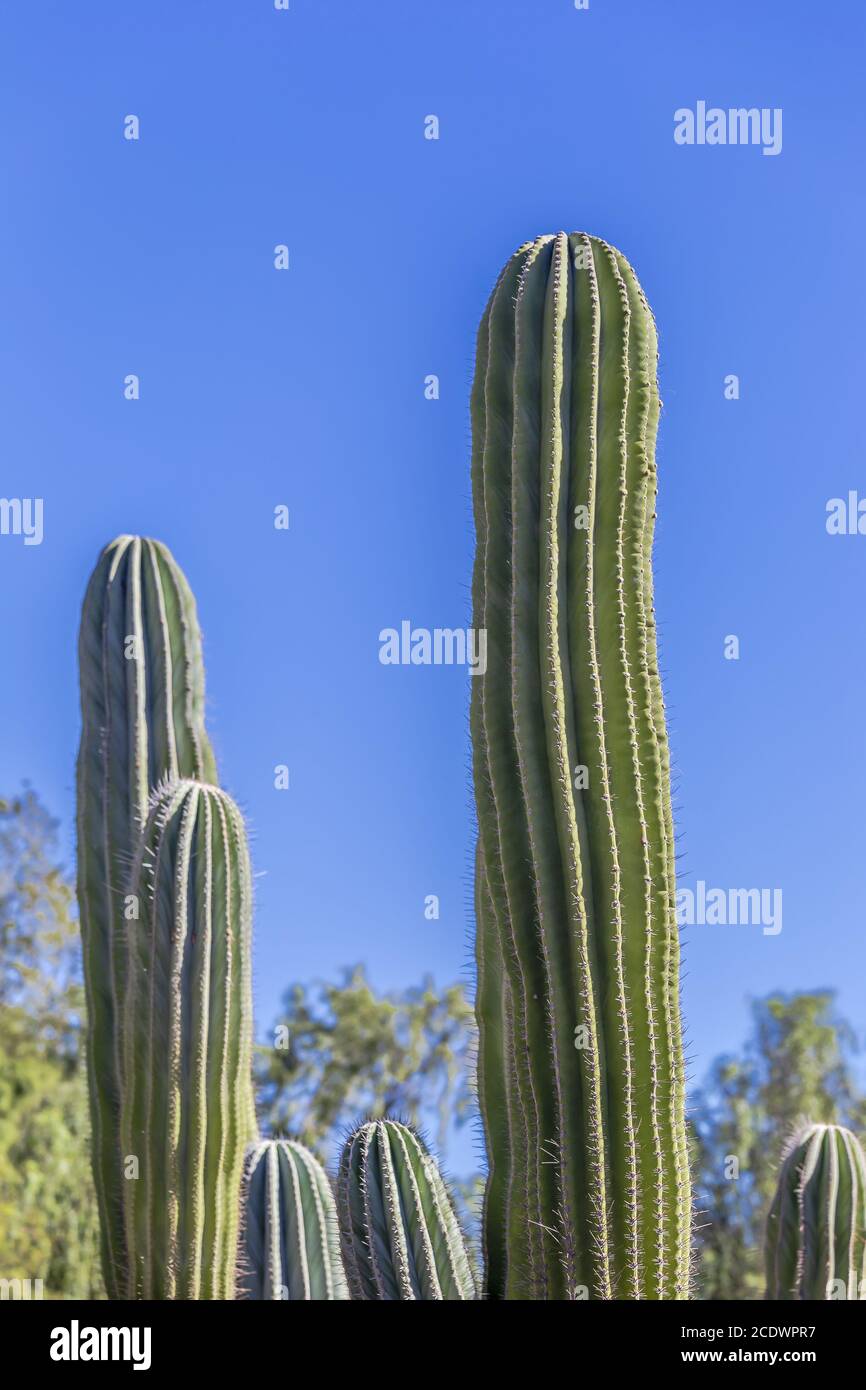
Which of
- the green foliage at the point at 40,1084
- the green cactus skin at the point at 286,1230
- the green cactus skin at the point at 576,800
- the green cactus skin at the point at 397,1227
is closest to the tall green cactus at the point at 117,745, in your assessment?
the green cactus skin at the point at 286,1230

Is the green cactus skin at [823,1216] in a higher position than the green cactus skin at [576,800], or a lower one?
lower

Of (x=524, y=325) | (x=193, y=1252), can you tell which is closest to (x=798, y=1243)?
(x=193, y=1252)

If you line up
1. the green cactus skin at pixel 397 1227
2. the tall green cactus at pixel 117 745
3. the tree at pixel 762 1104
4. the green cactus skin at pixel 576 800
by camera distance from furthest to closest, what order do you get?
the tree at pixel 762 1104
the tall green cactus at pixel 117 745
the green cactus skin at pixel 397 1227
the green cactus skin at pixel 576 800

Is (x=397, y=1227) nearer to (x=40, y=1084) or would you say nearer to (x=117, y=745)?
(x=117, y=745)

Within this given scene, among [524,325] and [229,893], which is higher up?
[524,325]

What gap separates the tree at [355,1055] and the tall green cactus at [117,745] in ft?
34.3

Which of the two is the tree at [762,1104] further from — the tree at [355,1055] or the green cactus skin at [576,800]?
the green cactus skin at [576,800]

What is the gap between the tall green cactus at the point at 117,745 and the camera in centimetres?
506

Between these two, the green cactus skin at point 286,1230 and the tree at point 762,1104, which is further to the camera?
the tree at point 762,1104

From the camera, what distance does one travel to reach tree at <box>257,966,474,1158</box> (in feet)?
51.9
